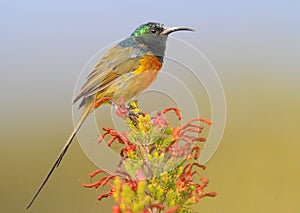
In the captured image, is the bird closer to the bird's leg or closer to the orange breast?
the orange breast

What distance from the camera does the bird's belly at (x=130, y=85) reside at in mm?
1928

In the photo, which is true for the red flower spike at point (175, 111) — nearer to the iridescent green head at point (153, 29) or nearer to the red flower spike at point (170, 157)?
the red flower spike at point (170, 157)

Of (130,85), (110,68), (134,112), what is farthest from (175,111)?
(110,68)

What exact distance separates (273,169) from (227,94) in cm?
62

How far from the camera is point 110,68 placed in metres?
2.08

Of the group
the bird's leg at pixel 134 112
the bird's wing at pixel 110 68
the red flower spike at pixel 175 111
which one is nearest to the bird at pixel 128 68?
the bird's wing at pixel 110 68

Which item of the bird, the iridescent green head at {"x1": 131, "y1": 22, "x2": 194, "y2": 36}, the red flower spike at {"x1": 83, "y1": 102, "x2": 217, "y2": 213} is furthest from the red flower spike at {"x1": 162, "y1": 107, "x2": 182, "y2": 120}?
the iridescent green head at {"x1": 131, "y1": 22, "x2": 194, "y2": 36}

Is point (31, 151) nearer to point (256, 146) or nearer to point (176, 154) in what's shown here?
point (256, 146)

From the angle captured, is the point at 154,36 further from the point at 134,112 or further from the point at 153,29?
the point at 134,112

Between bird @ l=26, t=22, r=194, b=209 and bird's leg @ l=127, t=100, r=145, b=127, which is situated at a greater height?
bird @ l=26, t=22, r=194, b=209

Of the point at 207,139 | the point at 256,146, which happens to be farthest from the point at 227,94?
the point at 207,139

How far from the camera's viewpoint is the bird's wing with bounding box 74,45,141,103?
1966 millimetres

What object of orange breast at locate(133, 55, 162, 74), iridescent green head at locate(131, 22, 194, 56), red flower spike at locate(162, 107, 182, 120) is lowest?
red flower spike at locate(162, 107, 182, 120)

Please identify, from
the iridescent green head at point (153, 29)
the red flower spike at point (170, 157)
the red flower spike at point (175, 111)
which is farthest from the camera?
the iridescent green head at point (153, 29)
